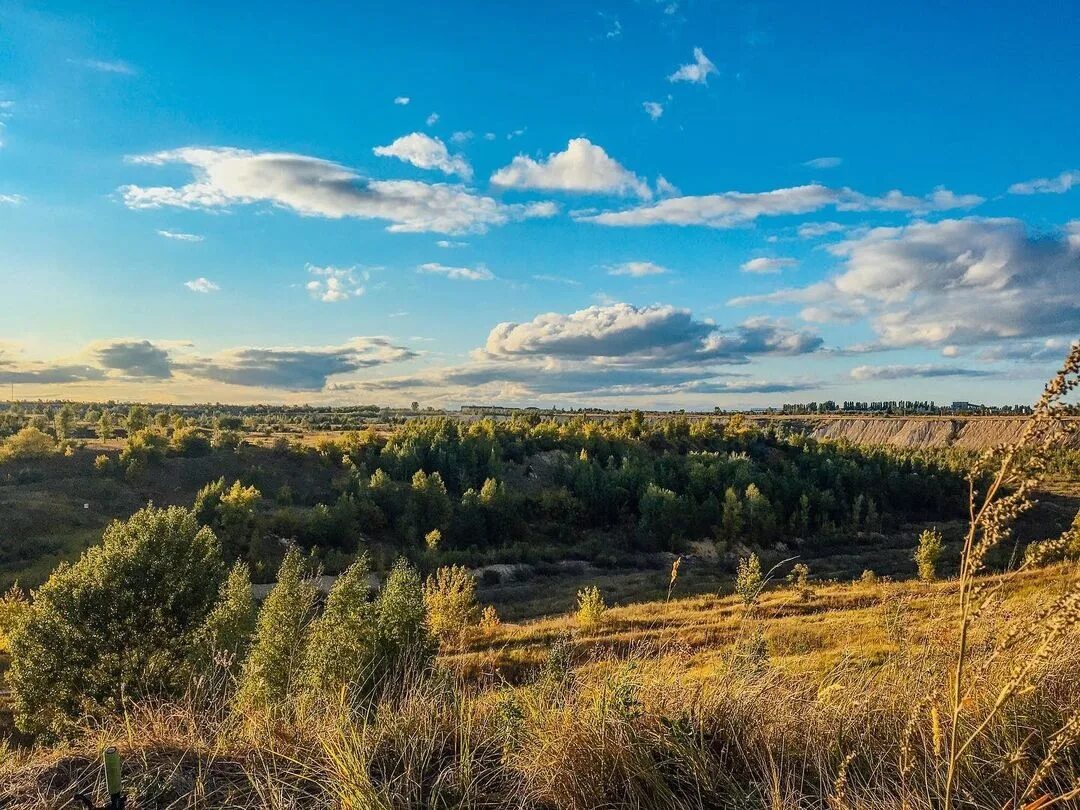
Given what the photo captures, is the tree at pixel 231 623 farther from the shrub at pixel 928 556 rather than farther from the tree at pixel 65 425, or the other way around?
the tree at pixel 65 425

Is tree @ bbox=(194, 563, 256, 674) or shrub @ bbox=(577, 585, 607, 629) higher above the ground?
tree @ bbox=(194, 563, 256, 674)

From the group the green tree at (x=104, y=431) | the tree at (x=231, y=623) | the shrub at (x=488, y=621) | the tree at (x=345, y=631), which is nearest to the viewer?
the tree at (x=345, y=631)

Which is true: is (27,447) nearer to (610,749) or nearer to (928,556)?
(928,556)

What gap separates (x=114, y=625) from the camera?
23.3m

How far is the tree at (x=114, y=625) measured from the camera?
22375 mm

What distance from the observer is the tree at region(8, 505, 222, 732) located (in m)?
22.4

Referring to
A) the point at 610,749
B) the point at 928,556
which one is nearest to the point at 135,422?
the point at 928,556

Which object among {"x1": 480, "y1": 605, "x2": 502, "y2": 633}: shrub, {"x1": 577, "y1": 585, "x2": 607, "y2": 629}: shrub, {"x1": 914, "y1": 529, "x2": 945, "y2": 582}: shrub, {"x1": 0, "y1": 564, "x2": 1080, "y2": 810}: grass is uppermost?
{"x1": 0, "y1": 564, "x2": 1080, "y2": 810}: grass

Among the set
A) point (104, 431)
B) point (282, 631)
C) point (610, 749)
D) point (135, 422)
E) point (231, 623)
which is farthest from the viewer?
point (135, 422)

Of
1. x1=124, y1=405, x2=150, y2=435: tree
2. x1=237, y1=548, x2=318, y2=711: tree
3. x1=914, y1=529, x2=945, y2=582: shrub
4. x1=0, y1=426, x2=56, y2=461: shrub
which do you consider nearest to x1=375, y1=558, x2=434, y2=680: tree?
x1=237, y1=548, x2=318, y2=711: tree

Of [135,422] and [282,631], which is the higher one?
[135,422]

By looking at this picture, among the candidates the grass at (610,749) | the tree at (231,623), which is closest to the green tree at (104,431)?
the tree at (231,623)

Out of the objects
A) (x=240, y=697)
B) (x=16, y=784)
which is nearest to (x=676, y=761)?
→ (x=16, y=784)

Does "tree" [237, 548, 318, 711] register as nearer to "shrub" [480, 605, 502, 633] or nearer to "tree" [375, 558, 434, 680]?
"tree" [375, 558, 434, 680]
